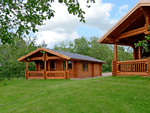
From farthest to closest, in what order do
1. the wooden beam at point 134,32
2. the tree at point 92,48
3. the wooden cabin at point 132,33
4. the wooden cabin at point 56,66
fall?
the tree at point 92,48
the wooden cabin at point 56,66
the wooden beam at point 134,32
the wooden cabin at point 132,33

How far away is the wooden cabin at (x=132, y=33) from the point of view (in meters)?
9.67

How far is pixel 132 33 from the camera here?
10938mm

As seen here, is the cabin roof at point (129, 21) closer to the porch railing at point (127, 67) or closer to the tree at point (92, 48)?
the porch railing at point (127, 67)

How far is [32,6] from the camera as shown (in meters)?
5.16

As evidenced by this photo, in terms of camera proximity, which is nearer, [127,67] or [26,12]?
[26,12]

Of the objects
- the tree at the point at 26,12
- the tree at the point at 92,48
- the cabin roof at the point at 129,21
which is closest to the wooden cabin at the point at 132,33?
the cabin roof at the point at 129,21

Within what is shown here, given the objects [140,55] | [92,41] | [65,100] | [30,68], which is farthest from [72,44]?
[65,100]

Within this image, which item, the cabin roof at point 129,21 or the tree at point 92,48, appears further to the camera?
the tree at point 92,48

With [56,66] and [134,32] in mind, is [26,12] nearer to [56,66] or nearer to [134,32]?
[134,32]

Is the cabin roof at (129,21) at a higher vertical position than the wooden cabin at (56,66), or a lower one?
higher

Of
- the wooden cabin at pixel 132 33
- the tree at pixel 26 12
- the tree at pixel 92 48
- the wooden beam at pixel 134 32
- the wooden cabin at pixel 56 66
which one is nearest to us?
the tree at pixel 26 12

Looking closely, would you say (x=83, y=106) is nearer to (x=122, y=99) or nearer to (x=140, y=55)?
(x=122, y=99)

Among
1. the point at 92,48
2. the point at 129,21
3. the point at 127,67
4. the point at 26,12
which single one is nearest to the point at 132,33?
the point at 129,21

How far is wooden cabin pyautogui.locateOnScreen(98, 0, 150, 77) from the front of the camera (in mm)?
9672
